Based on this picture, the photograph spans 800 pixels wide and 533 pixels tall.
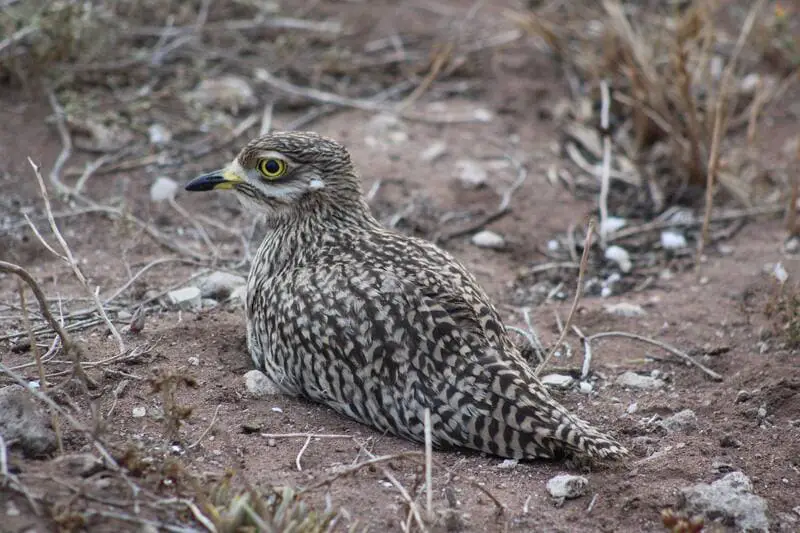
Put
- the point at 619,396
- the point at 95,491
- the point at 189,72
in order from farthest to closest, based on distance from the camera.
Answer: the point at 189,72 → the point at 619,396 → the point at 95,491

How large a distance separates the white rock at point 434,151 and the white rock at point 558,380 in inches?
101

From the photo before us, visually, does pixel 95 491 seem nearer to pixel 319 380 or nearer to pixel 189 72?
pixel 319 380

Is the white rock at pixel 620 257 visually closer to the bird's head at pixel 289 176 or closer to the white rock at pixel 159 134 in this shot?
the bird's head at pixel 289 176

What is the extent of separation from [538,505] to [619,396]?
3.73 ft

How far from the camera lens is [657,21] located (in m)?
8.04

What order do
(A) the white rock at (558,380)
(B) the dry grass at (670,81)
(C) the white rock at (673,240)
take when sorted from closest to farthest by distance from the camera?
(A) the white rock at (558,380), (C) the white rock at (673,240), (B) the dry grass at (670,81)

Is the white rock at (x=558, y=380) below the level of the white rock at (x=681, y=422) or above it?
below

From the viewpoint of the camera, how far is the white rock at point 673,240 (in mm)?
6750

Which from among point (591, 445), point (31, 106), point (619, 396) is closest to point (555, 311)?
point (619, 396)

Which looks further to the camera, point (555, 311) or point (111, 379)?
point (555, 311)

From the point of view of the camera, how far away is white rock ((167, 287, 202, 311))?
541 centimetres

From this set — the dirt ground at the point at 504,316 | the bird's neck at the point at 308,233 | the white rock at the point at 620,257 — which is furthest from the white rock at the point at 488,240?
the bird's neck at the point at 308,233

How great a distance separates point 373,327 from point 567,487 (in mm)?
1027

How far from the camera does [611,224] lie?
273 inches
